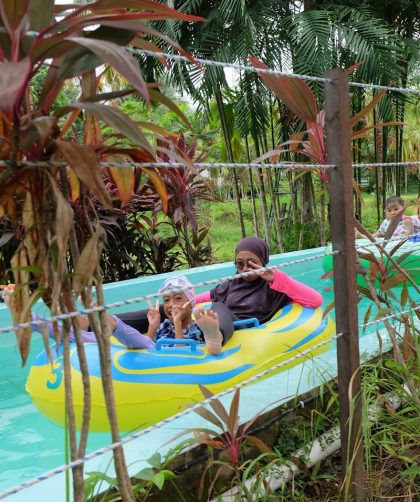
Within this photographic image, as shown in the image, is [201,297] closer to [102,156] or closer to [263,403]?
[263,403]

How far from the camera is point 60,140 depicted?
1041 mm

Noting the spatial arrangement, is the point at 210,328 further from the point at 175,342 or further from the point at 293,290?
the point at 293,290

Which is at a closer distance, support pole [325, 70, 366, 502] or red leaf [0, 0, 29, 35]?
red leaf [0, 0, 29, 35]

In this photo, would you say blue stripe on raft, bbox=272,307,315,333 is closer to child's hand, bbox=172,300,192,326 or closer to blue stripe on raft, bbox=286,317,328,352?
blue stripe on raft, bbox=286,317,328,352

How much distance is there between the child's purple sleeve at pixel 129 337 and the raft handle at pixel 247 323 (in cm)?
65

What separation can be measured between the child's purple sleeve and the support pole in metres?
1.28

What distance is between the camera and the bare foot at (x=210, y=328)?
2.88 m

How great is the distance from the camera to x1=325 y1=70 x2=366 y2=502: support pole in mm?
1821

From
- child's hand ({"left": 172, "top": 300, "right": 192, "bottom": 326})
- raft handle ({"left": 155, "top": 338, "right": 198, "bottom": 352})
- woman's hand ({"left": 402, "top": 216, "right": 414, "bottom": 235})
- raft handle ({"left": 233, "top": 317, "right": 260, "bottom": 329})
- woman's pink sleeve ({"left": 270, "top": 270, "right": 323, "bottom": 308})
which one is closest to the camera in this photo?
raft handle ({"left": 155, "top": 338, "right": 198, "bottom": 352})

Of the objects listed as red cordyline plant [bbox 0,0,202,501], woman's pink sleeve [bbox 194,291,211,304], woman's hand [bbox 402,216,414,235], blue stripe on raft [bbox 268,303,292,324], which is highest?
red cordyline plant [bbox 0,0,202,501]

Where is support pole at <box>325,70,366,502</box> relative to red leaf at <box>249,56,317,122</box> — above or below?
below

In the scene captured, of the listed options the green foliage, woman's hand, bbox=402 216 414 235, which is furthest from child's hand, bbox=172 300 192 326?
woman's hand, bbox=402 216 414 235

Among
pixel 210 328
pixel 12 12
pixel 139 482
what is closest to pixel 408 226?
pixel 210 328

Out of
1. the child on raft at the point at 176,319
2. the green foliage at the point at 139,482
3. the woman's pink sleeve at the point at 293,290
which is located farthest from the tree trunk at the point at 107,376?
the woman's pink sleeve at the point at 293,290
